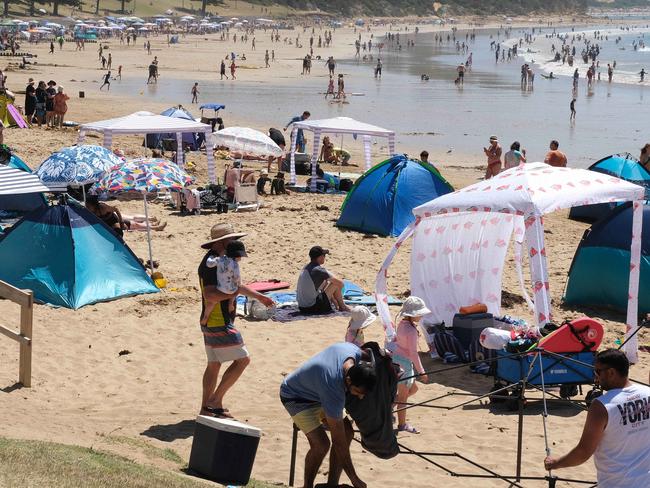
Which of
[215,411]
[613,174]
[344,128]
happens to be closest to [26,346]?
[215,411]

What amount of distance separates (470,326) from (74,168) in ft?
22.8

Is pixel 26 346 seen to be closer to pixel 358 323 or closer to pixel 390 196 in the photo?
pixel 358 323

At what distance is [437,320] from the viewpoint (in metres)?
11.7

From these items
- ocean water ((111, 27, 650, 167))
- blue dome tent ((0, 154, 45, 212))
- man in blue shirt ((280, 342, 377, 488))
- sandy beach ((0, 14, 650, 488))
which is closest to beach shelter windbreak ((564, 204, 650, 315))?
sandy beach ((0, 14, 650, 488))

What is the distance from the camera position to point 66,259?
12.4 metres

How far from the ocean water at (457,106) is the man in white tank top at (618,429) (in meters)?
22.0

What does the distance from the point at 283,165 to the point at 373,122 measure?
46.3 feet

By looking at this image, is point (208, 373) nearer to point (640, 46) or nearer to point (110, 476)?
point (110, 476)

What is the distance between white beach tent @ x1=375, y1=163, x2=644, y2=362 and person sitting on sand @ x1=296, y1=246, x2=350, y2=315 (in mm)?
893

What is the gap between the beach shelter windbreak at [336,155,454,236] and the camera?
16.9 meters

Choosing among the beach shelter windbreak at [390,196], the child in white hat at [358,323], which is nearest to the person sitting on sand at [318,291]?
the child in white hat at [358,323]

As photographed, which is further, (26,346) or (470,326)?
(470,326)

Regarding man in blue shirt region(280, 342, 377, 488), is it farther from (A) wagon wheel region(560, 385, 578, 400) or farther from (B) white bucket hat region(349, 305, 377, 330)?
(A) wagon wheel region(560, 385, 578, 400)

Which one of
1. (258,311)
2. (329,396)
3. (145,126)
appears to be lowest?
(258,311)
